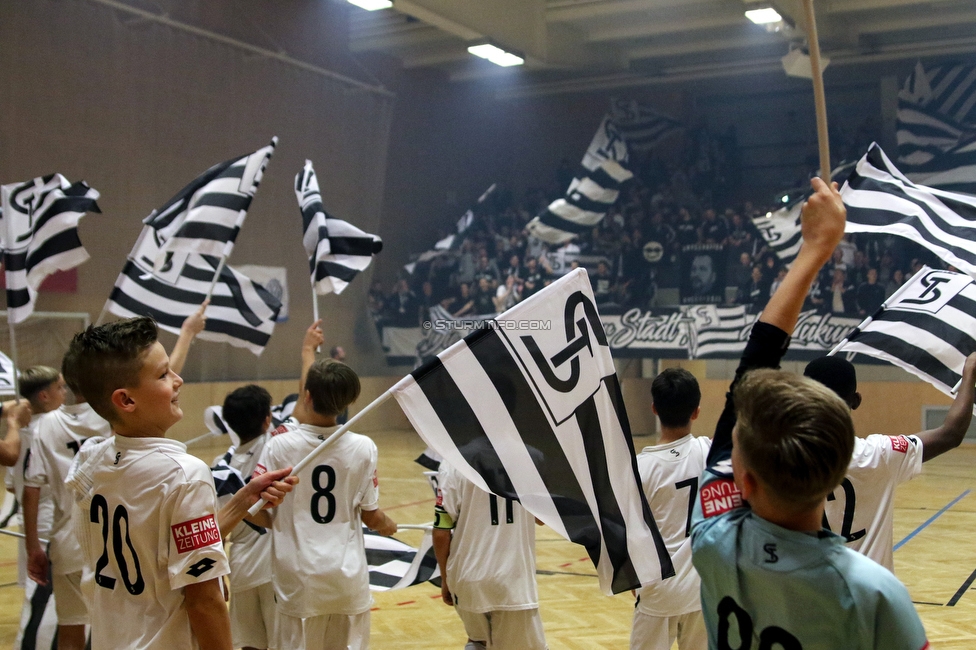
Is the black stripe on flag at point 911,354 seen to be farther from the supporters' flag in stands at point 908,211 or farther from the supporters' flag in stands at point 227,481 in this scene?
the supporters' flag in stands at point 227,481

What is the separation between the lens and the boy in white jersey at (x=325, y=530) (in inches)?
138

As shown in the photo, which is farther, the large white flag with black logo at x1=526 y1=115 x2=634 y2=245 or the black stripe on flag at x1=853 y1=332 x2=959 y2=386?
the large white flag with black logo at x1=526 y1=115 x2=634 y2=245

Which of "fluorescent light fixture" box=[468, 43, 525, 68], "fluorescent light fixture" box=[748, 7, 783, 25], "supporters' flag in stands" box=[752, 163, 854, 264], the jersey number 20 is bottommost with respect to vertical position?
the jersey number 20

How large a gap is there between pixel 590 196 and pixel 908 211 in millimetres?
12747

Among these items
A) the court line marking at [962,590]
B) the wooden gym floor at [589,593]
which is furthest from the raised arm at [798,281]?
the court line marking at [962,590]

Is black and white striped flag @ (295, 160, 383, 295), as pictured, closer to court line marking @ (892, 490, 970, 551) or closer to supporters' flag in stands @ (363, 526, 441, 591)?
supporters' flag in stands @ (363, 526, 441, 591)

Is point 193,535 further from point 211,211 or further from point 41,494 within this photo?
point 211,211

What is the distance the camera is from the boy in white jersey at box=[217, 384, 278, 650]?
4062 millimetres

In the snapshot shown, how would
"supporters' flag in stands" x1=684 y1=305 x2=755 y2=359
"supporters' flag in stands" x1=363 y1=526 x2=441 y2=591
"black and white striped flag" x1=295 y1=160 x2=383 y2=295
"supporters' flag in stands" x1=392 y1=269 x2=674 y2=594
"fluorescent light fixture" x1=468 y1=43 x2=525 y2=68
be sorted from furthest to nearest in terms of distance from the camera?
"fluorescent light fixture" x1=468 y1=43 x2=525 y2=68 < "supporters' flag in stands" x1=684 y1=305 x2=755 y2=359 < "black and white striped flag" x1=295 y1=160 x2=383 y2=295 < "supporters' flag in stands" x1=363 y1=526 x2=441 y2=591 < "supporters' flag in stands" x1=392 y1=269 x2=674 y2=594

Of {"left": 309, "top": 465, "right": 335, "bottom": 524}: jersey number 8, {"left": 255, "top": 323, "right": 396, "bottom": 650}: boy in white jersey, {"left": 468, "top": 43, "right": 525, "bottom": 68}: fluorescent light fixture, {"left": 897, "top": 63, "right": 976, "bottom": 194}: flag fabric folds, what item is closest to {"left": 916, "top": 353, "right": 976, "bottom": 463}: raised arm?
{"left": 255, "top": 323, "right": 396, "bottom": 650}: boy in white jersey

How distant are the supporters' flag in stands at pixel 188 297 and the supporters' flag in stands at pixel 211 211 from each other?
143mm

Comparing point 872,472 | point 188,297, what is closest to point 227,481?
point 188,297

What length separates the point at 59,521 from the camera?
4.30m

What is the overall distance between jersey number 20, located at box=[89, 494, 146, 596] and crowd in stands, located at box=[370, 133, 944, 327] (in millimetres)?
12825
